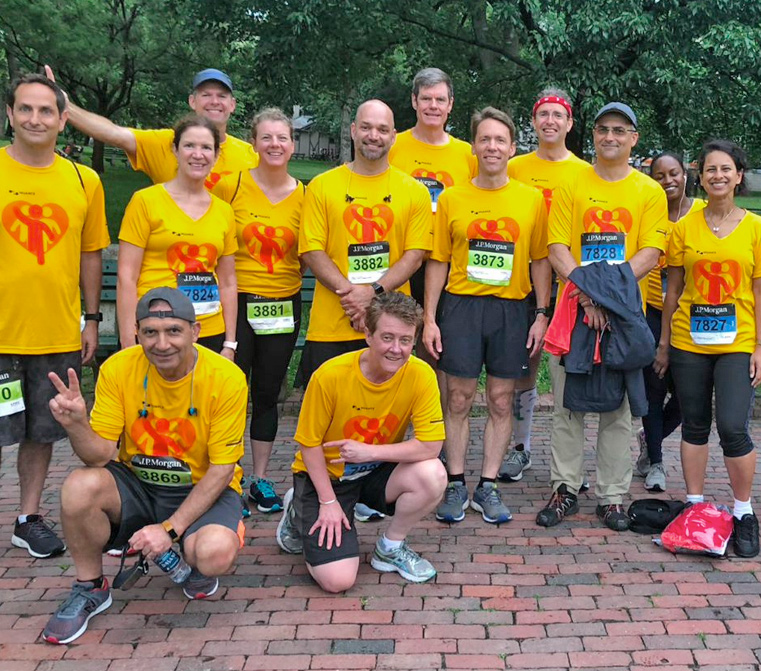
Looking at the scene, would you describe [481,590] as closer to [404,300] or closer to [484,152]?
[404,300]

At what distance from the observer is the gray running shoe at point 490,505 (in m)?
4.71

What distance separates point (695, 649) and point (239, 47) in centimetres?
1357

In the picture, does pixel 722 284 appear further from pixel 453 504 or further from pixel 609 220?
pixel 453 504

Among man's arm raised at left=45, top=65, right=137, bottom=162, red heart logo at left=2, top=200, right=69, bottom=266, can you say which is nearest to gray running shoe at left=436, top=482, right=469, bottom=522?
red heart logo at left=2, top=200, right=69, bottom=266

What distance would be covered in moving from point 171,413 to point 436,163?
7.95ft

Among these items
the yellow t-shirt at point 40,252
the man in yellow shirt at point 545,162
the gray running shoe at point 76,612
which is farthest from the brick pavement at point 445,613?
the yellow t-shirt at point 40,252

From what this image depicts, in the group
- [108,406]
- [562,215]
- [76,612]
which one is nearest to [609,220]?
[562,215]

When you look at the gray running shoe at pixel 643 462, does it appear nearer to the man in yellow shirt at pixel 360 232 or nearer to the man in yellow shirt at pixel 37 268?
the man in yellow shirt at pixel 360 232

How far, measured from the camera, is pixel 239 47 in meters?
14.8

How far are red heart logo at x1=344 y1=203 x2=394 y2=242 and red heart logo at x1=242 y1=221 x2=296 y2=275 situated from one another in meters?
0.35

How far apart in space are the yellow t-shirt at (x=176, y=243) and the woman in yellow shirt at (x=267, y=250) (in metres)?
0.28

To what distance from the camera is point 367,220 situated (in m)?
4.64

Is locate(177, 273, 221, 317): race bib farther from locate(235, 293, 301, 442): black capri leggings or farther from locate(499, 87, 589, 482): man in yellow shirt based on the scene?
locate(499, 87, 589, 482): man in yellow shirt

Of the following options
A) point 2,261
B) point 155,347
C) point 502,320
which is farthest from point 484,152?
point 2,261
